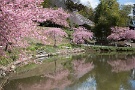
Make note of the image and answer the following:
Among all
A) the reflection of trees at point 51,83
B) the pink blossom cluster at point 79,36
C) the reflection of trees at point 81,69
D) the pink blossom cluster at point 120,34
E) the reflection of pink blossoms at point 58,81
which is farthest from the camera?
the pink blossom cluster at point 120,34

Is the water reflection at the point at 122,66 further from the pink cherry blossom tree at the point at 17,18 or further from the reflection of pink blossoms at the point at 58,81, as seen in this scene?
the pink cherry blossom tree at the point at 17,18

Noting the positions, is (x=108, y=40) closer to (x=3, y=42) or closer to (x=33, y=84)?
(x=33, y=84)

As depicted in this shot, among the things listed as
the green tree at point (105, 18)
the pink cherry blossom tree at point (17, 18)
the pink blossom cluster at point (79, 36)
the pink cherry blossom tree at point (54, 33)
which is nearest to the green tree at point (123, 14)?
the green tree at point (105, 18)

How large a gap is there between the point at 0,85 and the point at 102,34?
32.4 m

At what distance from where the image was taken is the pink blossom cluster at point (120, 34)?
4081 cm

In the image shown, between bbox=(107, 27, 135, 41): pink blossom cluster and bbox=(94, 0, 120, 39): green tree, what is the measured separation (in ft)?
3.89

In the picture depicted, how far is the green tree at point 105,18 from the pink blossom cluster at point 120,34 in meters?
1.19

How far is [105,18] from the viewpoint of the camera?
139 feet

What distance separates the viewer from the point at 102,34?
43.1 meters

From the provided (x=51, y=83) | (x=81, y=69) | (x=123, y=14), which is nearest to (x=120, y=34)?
(x=123, y=14)

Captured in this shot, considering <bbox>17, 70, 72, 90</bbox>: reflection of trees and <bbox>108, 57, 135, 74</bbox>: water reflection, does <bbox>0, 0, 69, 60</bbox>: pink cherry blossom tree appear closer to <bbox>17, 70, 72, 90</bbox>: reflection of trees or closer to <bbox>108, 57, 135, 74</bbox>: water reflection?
<bbox>17, 70, 72, 90</bbox>: reflection of trees

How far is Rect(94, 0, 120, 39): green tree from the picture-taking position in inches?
1651

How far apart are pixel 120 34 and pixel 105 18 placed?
3532 mm

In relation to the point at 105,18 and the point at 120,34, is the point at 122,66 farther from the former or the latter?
the point at 105,18
